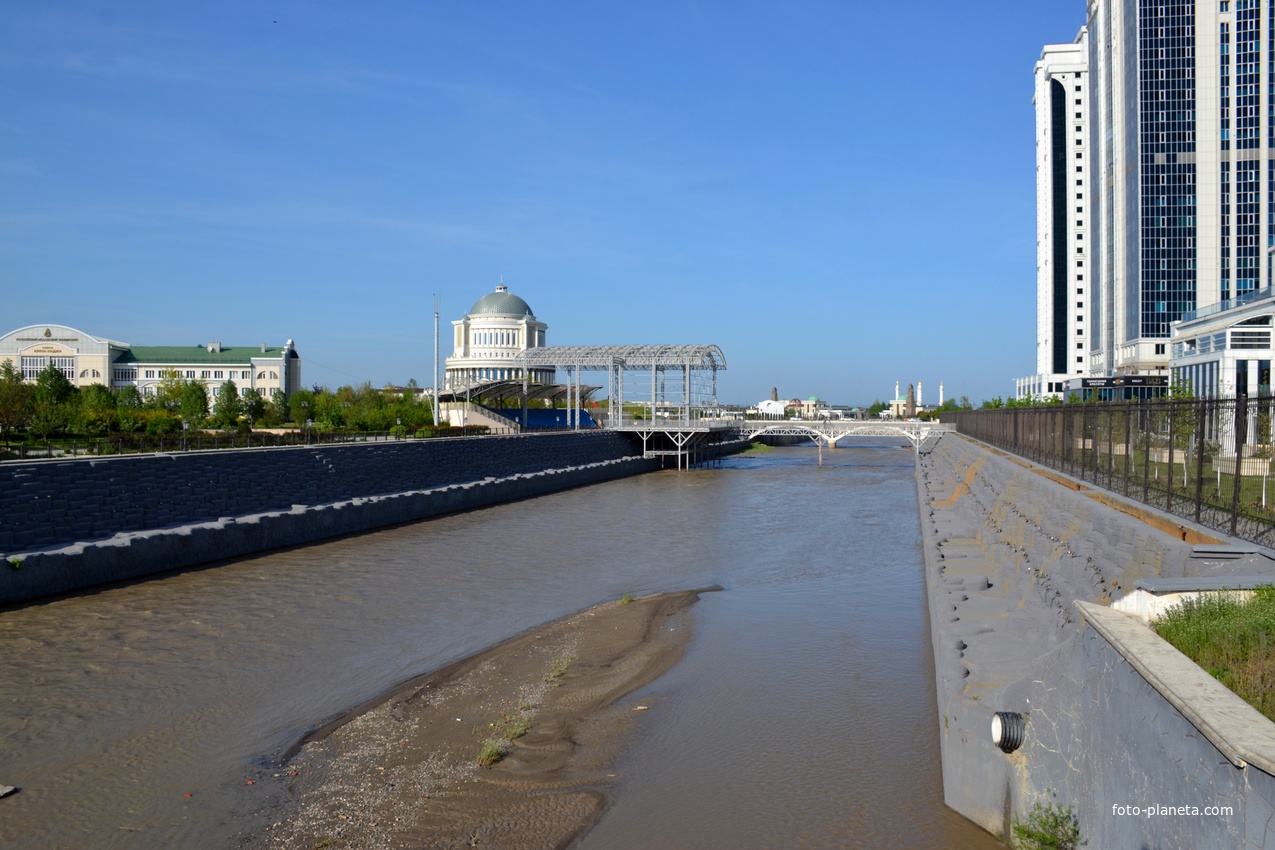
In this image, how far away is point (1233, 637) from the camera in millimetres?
5711

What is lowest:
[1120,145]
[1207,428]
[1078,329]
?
[1207,428]

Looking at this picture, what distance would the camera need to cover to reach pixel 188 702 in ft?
37.1

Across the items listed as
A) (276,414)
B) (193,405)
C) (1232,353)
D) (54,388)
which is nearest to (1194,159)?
(1232,353)

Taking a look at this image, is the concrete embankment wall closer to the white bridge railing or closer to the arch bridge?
the white bridge railing

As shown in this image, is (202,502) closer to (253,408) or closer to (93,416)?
(93,416)

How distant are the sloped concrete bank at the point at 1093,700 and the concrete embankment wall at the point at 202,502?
15169 millimetres

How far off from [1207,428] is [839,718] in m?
5.01

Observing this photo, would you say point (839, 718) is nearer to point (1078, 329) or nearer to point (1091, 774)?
point (1091, 774)

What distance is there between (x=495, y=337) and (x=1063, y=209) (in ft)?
240

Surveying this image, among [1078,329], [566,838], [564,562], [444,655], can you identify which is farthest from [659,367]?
[1078,329]

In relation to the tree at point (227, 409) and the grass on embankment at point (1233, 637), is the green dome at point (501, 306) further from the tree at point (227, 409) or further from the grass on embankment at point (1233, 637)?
the grass on embankment at point (1233, 637)

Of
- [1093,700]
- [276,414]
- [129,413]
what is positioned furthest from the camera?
[276,414]

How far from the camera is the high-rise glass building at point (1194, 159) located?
80.5 m

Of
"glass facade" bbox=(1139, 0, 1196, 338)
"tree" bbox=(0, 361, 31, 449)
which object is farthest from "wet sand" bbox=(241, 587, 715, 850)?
"glass facade" bbox=(1139, 0, 1196, 338)
